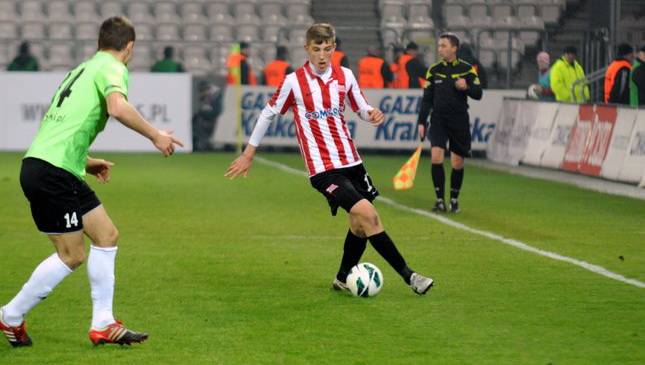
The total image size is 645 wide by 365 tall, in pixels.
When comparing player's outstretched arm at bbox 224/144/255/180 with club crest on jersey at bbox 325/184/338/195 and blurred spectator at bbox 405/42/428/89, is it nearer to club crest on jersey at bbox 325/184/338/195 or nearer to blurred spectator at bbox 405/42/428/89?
club crest on jersey at bbox 325/184/338/195

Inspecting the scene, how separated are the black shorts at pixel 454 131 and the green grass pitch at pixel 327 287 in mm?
785

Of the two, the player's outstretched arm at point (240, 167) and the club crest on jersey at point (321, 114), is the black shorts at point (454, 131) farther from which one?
the player's outstretched arm at point (240, 167)

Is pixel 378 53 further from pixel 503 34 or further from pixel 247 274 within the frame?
pixel 247 274

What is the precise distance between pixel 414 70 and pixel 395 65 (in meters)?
1.51

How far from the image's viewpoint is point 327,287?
1093cm

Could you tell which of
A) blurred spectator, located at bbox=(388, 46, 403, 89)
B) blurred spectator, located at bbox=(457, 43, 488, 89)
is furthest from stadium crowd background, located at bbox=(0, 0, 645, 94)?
blurred spectator, located at bbox=(457, 43, 488, 89)

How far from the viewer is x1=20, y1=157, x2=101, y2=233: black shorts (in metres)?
8.18

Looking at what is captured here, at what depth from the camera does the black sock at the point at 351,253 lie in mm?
10711

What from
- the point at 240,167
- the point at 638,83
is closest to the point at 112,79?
the point at 240,167

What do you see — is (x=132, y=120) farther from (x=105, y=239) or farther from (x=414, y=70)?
(x=414, y=70)

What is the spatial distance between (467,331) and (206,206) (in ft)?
30.6

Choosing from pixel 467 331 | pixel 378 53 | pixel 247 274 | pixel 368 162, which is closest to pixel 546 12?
pixel 378 53

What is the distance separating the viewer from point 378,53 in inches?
1188

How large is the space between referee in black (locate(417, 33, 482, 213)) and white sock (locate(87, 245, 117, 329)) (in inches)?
346
